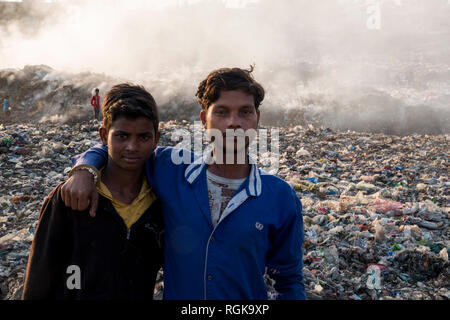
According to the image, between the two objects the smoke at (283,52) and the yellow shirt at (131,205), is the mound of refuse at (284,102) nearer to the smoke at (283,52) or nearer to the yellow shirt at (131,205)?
the smoke at (283,52)

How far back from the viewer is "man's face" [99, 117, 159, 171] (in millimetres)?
1479

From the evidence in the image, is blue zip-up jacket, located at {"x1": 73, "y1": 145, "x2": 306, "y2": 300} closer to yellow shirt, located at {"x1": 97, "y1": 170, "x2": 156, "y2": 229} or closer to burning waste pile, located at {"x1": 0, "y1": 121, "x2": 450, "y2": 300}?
yellow shirt, located at {"x1": 97, "y1": 170, "x2": 156, "y2": 229}

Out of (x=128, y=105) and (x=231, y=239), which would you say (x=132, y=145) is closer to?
(x=128, y=105)

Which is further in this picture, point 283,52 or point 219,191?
point 283,52

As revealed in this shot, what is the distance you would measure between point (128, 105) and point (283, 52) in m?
24.2

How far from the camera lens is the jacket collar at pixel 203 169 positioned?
4.78 feet

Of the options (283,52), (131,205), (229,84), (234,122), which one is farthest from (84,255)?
(283,52)

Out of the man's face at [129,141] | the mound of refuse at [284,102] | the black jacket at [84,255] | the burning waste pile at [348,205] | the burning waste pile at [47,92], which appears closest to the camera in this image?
the black jacket at [84,255]

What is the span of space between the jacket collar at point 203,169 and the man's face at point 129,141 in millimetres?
227

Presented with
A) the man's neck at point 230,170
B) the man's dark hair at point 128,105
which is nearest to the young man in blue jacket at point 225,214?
the man's neck at point 230,170

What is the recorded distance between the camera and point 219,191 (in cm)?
153

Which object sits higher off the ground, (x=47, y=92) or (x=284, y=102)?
(x=47, y=92)

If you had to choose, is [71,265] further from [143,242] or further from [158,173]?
[158,173]
